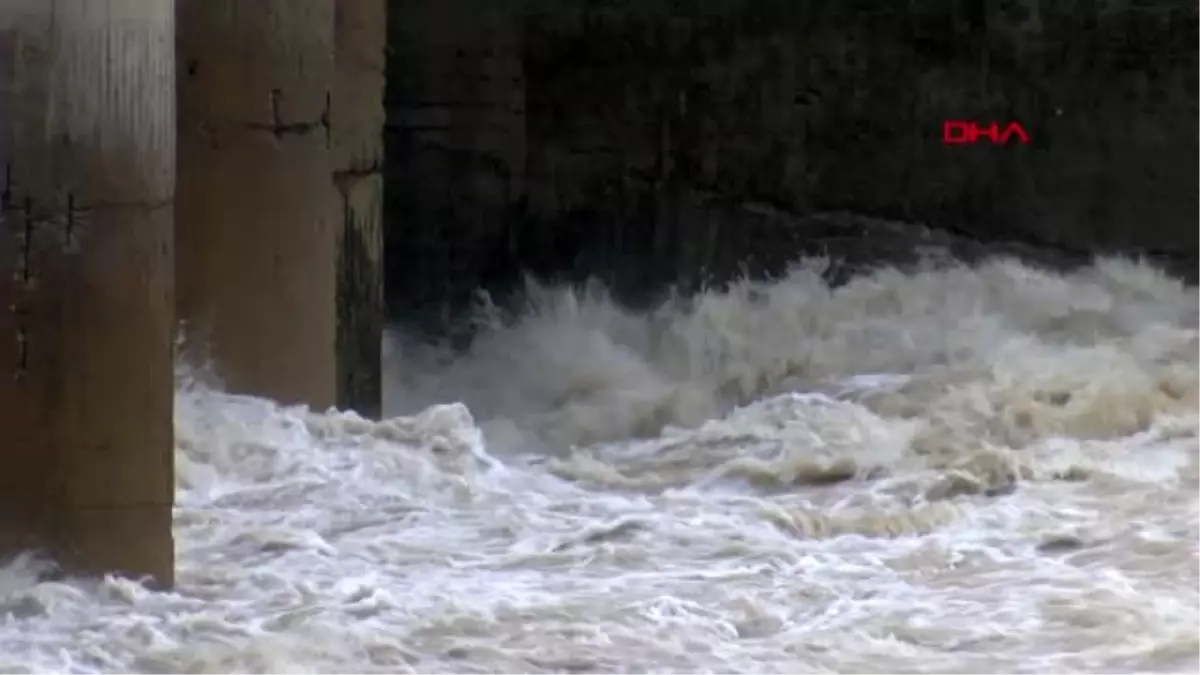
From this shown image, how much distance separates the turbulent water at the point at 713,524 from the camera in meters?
2.31

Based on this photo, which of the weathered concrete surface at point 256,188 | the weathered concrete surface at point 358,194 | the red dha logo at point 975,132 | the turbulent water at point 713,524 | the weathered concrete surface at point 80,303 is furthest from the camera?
the red dha logo at point 975,132

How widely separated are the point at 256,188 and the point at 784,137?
2923 mm

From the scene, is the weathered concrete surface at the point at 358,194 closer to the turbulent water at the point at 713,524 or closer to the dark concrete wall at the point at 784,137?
the turbulent water at the point at 713,524

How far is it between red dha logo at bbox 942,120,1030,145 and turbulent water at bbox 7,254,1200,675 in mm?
1035

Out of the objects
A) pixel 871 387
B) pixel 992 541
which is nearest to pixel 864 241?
pixel 871 387

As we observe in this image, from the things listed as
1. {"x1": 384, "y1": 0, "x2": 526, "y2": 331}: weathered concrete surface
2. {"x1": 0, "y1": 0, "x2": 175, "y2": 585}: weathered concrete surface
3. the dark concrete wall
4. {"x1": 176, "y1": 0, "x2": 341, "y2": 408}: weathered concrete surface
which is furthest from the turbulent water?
{"x1": 384, "y1": 0, "x2": 526, "y2": 331}: weathered concrete surface

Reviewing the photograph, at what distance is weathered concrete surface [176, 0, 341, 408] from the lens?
442 centimetres

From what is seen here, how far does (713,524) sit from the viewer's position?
3.17 meters

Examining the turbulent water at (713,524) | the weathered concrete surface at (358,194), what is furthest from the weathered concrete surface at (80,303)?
the weathered concrete surface at (358,194)

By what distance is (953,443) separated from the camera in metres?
4.08

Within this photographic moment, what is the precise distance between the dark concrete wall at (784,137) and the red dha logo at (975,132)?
0.04m

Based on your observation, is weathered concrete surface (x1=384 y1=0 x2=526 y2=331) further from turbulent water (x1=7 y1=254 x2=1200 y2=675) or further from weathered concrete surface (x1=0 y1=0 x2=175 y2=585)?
weathered concrete surface (x1=0 y1=0 x2=175 y2=585)

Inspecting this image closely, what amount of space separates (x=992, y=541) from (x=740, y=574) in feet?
1.89

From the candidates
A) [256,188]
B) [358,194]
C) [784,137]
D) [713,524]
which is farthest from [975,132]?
[713,524]
